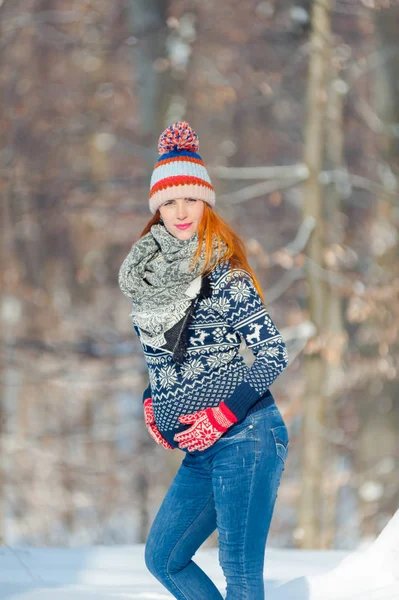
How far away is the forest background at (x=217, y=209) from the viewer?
6.91 m

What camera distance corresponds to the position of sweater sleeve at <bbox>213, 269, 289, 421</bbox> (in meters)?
2.12

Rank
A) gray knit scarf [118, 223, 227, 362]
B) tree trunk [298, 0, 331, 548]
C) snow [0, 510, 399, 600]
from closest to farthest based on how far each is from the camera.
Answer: gray knit scarf [118, 223, 227, 362] < snow [0, 510, 399, 600] < tree trunk [298, 0, 331, 548]

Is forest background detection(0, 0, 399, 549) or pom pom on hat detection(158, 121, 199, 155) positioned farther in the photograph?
forest background detection(0, 0, 399, 549)

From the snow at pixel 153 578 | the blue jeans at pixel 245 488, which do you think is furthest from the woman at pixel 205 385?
the snow at pixel 153 578

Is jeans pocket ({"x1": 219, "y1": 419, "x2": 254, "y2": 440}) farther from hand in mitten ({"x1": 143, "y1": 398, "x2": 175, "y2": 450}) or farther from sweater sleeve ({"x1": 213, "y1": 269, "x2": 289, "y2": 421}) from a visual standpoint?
hand in mitten ({"x1": 143, "y1": 398, "x2": 175, "y2": 450})

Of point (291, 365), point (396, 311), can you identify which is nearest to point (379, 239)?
point (396, 311)

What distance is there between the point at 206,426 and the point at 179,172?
2.81ft

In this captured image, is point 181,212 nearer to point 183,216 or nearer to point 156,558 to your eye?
point 183,216

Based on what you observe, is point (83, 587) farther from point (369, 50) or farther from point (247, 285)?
point (369, 50)

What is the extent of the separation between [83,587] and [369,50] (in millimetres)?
5697

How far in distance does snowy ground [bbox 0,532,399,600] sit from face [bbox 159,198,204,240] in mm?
1604

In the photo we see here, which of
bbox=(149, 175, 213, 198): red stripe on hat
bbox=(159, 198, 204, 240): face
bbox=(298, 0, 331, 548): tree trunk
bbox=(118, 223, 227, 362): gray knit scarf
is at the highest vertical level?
bbox=(298, 0, 331, 548): tree trunk

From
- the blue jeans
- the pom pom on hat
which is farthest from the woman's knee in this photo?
the pom pom on hat

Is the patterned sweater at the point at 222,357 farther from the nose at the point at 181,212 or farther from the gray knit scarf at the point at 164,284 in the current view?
the nose at the point at 181,212
